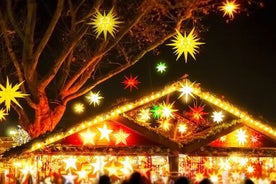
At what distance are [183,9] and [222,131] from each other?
3859 millimetres

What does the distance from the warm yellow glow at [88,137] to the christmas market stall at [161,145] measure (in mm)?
24

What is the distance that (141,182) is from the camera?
802 cm

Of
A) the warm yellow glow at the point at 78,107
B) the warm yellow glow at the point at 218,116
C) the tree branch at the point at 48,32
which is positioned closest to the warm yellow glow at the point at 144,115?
the warm yellow glow at the point at 218,116

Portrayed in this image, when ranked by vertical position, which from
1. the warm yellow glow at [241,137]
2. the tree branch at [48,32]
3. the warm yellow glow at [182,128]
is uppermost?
the tree branch at [48,32]

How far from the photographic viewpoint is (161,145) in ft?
Result: 40.1

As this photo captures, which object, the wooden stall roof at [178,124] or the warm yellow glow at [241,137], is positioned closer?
the wooden stall roof at [178,124]

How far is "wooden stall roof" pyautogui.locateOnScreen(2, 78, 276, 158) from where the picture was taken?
11.7 metres

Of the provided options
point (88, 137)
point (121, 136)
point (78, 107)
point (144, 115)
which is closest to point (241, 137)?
point (144, 115)

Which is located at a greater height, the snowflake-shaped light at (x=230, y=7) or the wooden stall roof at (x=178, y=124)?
the snowflake-shaped light at (x=230, y=7)

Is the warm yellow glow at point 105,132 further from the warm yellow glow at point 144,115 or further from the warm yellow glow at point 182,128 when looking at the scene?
the warm yellow glow at point 182,128

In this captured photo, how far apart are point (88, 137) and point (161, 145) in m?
1.79

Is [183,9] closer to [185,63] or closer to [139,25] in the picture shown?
[139,25]

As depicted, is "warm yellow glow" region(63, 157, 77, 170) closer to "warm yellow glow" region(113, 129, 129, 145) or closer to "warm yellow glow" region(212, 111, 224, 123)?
"warm yellow glow" region(113, 129, 129, 145)

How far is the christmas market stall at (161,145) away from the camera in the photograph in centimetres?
1183
